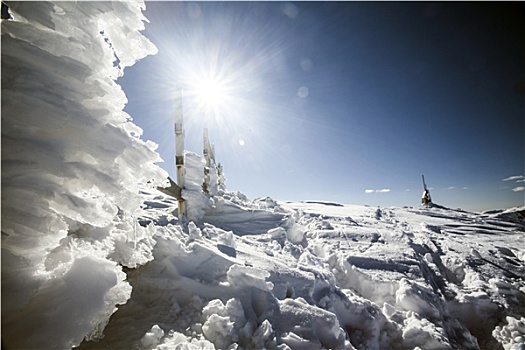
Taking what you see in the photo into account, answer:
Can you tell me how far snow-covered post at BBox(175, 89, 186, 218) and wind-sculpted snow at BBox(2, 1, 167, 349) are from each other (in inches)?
150

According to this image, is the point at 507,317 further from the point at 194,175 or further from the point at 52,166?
the point at 194,175

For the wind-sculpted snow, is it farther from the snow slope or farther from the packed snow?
the snow slope

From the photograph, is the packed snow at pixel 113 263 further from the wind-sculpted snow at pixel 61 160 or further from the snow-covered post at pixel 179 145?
the snow-covered post at pixel 179 145

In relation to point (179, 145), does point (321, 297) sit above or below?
below

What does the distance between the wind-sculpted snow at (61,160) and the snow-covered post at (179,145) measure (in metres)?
3.80

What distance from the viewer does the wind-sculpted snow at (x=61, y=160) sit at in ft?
4.72

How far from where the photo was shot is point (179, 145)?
5898 mm

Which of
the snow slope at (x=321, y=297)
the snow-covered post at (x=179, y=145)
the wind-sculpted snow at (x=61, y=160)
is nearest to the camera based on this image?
the wind-sculpted snow at (x=61, y=160)

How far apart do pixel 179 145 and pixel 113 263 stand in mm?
4380

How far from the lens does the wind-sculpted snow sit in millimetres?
1438

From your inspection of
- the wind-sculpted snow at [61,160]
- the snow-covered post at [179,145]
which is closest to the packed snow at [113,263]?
the wind-sculpted snow at [61,160]

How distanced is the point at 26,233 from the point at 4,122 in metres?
0.69

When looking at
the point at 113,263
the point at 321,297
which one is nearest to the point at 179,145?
the point at 113,263

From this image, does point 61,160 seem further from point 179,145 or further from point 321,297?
point 179,145
